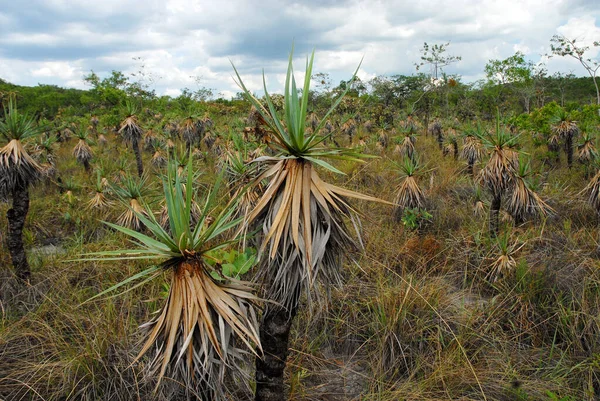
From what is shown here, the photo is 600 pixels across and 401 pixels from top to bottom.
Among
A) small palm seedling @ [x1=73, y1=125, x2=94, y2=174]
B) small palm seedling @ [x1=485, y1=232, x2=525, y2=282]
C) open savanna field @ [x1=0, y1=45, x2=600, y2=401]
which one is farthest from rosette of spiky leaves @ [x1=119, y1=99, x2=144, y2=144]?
small palm seedling @ [x1=485, y1=232, x2=525, y2=282]

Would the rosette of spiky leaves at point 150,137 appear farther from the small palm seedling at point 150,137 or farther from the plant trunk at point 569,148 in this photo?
the plant trunk at point 569,148

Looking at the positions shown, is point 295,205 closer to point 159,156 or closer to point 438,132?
point 159,156

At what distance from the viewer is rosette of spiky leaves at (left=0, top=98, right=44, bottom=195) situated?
4.81m

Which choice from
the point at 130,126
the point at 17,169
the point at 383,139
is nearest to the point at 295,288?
the point at 17,169

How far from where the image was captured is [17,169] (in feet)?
15.9

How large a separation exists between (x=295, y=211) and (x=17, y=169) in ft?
14.7

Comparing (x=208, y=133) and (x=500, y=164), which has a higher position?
(x=208, y=133)

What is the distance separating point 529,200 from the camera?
20.8 ft

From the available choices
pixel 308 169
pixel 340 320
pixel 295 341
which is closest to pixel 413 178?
pixel 340 320

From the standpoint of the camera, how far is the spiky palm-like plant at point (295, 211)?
210cm

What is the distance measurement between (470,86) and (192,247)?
34251mm

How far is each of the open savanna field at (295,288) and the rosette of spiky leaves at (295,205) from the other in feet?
0.04

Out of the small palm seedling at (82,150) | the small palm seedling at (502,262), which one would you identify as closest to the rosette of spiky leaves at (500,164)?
the small palm seedling at (502,262)

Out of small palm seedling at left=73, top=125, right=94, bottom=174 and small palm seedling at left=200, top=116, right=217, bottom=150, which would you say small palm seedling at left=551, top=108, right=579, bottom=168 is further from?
small palm seedling at left=73, top=125, right=94, bottom=174
